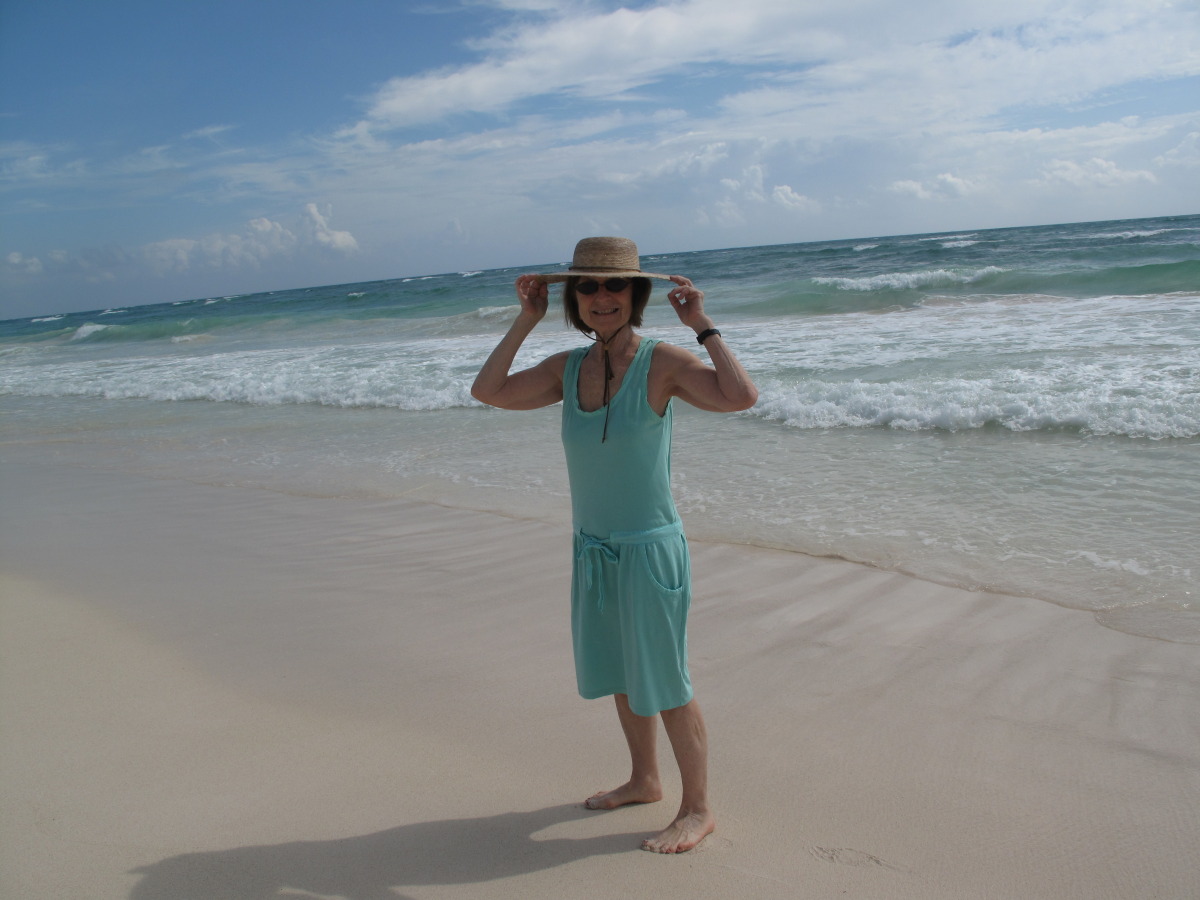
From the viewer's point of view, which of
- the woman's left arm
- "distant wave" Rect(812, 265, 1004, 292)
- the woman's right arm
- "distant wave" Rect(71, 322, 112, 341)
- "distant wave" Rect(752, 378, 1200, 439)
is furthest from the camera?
"distant wave" Rect(71, 322, 112, 341)

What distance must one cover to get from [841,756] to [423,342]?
17604 mm

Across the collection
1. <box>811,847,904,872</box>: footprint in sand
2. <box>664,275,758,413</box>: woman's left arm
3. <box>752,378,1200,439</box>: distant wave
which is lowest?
<box>811,847,904,872</box>: footprint in sand

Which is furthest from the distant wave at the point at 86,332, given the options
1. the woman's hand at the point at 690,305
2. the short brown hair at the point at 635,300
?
the woman's hand at the point at 690,305

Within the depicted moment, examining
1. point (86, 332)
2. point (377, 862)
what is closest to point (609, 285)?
point (377, 862)

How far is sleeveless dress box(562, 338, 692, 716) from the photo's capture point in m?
2.25

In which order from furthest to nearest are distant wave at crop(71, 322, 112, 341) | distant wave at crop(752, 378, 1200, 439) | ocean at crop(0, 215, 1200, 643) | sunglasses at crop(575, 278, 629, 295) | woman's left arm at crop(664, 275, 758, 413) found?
1. distant wave at crop(71, 322, 112, 341)
2. distant wave at crop(752, 378, 1200, 439)
3. ocean at crop(0, 215, 1200, 643)
4. sunglasses at crop(575, 278, 629, 295)
5. woman's left arm at crop(664, 275, 758, 413)

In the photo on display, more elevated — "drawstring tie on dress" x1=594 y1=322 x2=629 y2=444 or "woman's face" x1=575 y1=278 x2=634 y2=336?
"woman's face" x1=575 y1=278 x2=634 y2=336

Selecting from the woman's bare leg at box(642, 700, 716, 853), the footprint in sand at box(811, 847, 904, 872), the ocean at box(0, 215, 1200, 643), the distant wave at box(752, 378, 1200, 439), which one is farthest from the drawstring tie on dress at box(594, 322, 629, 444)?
the distant wave at box(752, 378, 1200, 439)

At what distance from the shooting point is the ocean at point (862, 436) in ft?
15.0

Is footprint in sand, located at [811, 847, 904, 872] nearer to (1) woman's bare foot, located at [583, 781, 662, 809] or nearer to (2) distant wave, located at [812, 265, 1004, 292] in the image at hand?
(1) woman's bare foot, located at [583, 781, 662, 809]

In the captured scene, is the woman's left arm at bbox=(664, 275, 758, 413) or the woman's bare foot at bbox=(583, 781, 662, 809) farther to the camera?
the woman's bare foot at bbox=(583, 781, 662, 809)

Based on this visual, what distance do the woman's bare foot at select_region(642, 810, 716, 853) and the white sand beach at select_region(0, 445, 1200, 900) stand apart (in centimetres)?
4

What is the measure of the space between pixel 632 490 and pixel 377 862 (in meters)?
1.29

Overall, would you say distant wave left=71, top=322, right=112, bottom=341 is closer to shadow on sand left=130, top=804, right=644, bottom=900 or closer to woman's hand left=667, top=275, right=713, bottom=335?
shadow on sand left=130, top=804, right=644, bottom=900
